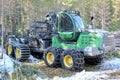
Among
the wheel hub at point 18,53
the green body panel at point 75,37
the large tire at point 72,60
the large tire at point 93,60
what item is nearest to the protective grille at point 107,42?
the green body panel at point 75,37

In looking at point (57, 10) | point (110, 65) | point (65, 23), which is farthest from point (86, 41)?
point (57, 10)

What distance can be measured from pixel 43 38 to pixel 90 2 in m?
39.1

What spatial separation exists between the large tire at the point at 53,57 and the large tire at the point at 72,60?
0.43 metres

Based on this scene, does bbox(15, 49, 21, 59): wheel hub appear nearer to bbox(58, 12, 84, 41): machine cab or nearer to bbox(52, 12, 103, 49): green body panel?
bbox(52, 12, 103, 49): green body panel

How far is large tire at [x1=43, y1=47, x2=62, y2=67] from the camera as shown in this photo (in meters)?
14.3

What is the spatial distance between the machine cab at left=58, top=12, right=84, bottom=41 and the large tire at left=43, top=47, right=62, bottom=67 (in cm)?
86

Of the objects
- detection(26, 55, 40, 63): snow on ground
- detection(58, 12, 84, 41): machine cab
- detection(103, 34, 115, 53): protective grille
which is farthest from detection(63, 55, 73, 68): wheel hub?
detection(26, 55, 40, 63): snow on ground

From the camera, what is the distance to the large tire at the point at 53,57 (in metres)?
14.3

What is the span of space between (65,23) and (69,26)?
33cm

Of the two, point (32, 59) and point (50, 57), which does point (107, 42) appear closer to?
point (50, 57)

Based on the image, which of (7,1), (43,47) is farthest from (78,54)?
(7,1)

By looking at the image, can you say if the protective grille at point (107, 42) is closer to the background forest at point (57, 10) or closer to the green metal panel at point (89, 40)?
the green metal panel at point (89, 40)

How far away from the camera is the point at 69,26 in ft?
47.6

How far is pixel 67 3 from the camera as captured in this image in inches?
2066
